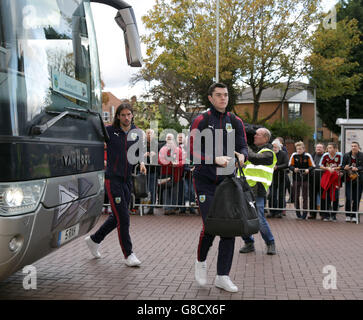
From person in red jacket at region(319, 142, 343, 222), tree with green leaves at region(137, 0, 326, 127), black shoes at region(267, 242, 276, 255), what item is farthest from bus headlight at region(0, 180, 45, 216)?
tree with green leaves at region(137, 0, 326, 127)

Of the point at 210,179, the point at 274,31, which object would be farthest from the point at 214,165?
the point at 274,31

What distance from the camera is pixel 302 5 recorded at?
27.9 m

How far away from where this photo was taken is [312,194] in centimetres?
1134

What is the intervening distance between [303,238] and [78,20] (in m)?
5.65

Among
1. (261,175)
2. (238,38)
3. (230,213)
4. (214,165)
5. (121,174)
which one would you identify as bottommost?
(230,213)

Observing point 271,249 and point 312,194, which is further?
point 312,194

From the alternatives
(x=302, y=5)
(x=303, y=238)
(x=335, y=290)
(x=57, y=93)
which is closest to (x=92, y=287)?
(x=57, y=93)

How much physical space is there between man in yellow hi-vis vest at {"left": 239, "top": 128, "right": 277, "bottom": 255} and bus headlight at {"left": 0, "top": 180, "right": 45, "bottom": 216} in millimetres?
3783

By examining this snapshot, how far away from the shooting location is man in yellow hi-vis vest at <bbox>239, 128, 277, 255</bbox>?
6816mm

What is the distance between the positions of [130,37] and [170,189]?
260 inches

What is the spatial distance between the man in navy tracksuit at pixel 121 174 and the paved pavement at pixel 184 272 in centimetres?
44

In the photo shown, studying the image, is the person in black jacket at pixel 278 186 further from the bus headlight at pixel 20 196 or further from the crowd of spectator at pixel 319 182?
the bus headlight at pixel 20 196

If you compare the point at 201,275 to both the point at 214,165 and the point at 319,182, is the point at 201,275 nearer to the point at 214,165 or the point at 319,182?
the point at 214,165

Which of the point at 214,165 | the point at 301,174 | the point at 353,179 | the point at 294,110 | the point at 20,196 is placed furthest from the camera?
the point at 294,110
